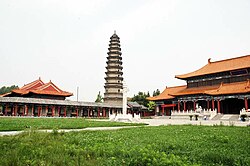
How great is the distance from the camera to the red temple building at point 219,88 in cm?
3841

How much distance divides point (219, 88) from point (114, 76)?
89.0 ft

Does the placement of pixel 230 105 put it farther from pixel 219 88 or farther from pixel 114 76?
pixel 114 76

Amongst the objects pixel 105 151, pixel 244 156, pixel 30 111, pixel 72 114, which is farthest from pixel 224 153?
pixel 72 114

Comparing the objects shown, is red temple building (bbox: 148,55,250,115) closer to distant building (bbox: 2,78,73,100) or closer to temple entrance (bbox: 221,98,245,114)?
temple entrance (bbox: 221,98,245,114)

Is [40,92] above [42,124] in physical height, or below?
above

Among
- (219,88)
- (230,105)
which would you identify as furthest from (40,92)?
(230,105)

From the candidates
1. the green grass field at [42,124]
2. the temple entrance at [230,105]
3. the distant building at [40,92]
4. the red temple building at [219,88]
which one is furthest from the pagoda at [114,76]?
the green grass field at [42,124]

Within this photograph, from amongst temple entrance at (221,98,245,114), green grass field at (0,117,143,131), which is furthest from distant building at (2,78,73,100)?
temple entrance at (221,98,245,114)

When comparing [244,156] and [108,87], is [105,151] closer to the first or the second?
[244,156]

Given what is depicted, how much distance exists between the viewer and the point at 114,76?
5922cm

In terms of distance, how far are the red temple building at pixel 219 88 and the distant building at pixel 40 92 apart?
24.6 metres

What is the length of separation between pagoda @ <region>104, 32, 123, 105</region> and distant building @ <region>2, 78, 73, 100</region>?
10.8 metres

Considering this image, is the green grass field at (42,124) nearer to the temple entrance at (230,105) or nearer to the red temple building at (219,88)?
the red temple building at (219,88)

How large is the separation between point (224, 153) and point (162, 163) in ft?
8.19
